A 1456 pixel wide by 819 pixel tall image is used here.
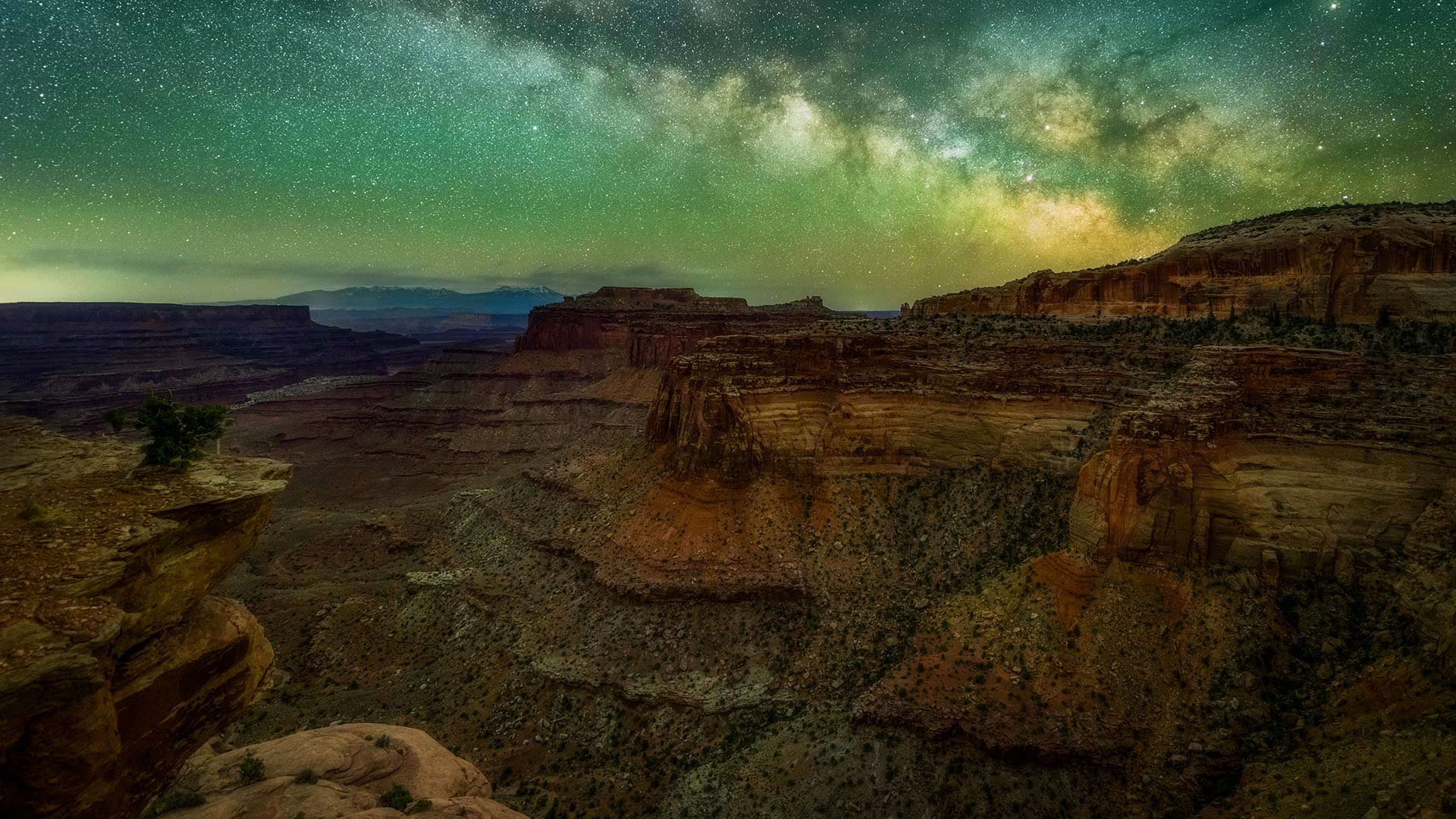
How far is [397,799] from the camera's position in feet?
52.0

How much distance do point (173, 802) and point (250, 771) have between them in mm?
1537

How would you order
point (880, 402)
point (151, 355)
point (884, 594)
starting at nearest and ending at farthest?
point (884, 594) → point (880, 402) → point (151, 355)

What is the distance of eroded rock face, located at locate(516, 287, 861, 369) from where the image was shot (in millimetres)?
85062

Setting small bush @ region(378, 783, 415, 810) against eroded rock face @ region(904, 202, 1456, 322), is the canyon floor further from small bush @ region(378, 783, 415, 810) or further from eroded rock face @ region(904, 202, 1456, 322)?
small bush @ region(378, 783, 415, 810)

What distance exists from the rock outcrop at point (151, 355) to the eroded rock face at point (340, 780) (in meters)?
106

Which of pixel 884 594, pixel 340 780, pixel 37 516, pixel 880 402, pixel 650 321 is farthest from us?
pixel 650 321

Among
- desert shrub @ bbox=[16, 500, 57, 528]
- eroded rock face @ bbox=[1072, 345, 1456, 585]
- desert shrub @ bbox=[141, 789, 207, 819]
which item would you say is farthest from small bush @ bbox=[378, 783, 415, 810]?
eroded rock face @ bbox=[1072, 345, 1456, 585]

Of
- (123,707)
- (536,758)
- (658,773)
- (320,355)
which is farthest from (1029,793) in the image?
(320,355)

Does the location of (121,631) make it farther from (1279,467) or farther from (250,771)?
(1279,467)

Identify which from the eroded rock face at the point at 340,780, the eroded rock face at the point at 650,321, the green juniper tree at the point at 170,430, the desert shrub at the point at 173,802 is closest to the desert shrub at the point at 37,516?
the green juniper tree at the point at 170,430

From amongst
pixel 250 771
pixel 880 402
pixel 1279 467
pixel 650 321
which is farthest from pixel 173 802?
pixel 650 321

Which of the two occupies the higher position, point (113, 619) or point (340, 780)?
point (113, 619)

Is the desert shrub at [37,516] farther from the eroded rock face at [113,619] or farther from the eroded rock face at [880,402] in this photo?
the eroded rock face at [880,402]

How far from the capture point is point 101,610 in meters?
9.06
